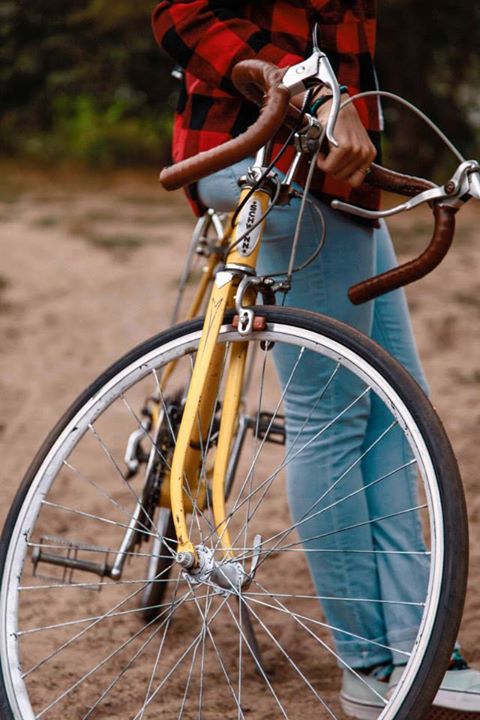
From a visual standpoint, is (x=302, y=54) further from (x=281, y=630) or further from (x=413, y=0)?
(x=413, y=0)

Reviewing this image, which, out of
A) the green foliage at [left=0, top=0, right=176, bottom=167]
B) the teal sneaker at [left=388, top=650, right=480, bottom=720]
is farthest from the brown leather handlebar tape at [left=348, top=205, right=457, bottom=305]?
the green foliage at [left=0, top=0, right=176, bottom=167]

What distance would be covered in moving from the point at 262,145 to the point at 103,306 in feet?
12.4

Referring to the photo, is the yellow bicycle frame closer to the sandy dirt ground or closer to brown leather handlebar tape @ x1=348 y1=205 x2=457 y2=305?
brown leather handlebar tape @ x1=348 y1=205 x2=457 y2=305

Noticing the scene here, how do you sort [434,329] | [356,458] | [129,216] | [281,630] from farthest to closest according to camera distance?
[129,216] → [434,329] → [281,630] → [356,458]

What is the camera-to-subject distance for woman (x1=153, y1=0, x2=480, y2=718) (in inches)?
68.3

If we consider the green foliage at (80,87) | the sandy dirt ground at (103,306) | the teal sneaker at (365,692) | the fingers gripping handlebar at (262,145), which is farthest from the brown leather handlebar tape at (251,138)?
the green foliage at (80,87)

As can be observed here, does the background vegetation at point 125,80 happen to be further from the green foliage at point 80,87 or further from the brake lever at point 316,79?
the brake lever at point 316,79

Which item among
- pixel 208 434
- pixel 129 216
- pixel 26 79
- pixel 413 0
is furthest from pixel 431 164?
pixel 208 434

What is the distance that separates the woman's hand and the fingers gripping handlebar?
49mm

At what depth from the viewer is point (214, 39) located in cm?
172

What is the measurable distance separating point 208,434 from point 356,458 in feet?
1.10

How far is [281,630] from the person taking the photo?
8.13 ft

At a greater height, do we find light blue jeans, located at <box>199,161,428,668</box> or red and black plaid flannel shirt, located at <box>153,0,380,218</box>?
red and black plaid flannel shirt, located at <box>153,0,380,218</box>

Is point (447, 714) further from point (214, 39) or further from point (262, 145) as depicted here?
point (214, 39)
